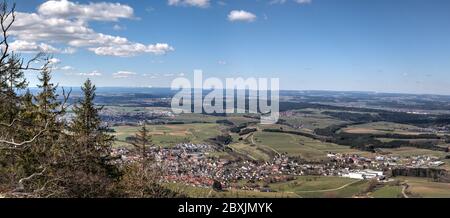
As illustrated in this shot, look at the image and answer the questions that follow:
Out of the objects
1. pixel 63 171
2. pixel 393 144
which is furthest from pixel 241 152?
pixel 63 171

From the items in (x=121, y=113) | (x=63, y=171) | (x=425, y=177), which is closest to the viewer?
(x=63, y=171)
